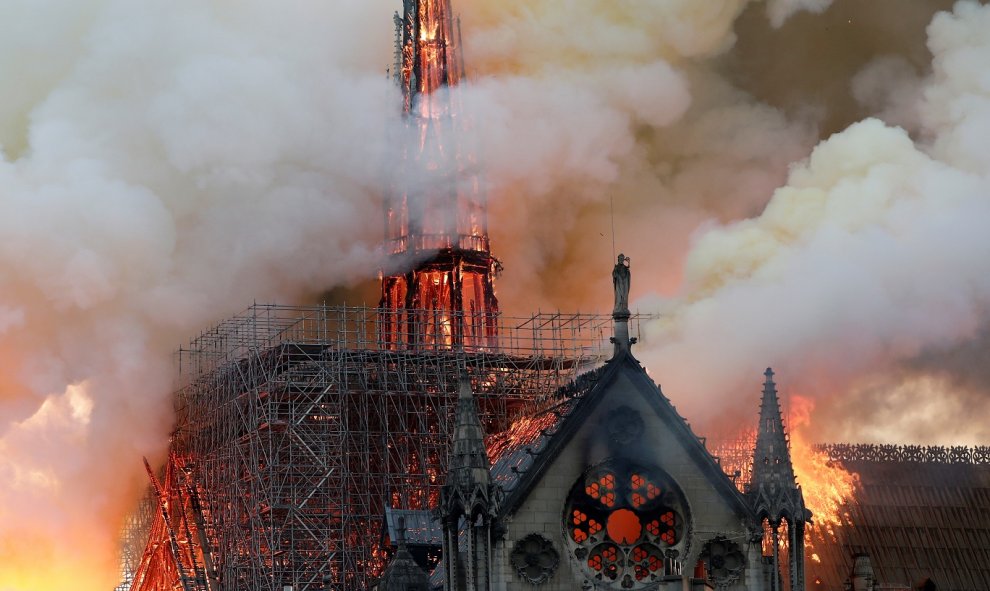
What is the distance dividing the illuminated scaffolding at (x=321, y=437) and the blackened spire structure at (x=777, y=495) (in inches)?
1249

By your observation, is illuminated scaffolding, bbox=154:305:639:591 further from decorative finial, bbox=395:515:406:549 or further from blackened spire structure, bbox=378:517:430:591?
blackened spire structure, bbox=378:517:430:591

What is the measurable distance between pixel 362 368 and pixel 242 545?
1124cm

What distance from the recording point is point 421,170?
A: 12362 centimetres

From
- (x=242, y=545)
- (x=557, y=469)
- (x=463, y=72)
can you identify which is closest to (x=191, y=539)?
(x=242, y=545)

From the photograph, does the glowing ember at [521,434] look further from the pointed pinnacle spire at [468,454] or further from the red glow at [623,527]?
the red glow at [623,527]

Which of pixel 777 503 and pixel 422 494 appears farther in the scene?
pixel 422 494

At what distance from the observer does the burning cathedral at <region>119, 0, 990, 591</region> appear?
228ft

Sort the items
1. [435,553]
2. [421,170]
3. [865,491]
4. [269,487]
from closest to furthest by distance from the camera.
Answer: [435,553] < [269,487] < [421,170] < [865,491]

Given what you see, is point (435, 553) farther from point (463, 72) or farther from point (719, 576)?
point (463, 72)

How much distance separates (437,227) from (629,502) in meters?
55.4

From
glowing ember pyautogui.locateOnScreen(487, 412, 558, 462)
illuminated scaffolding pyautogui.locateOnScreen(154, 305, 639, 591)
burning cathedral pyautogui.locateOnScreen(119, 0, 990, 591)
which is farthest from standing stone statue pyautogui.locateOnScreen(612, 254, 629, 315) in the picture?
illuminated scaffolding pyautogui.locateOnScreen(154, 305, 639, 591)

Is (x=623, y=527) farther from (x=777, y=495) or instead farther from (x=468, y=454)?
(x=468, y=454)

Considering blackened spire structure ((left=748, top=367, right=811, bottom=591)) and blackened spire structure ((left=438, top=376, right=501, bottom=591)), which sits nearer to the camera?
blackened spire structure ((left=438, top=376, right=501, bottom=591))

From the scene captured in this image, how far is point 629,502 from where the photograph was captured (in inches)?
2763
